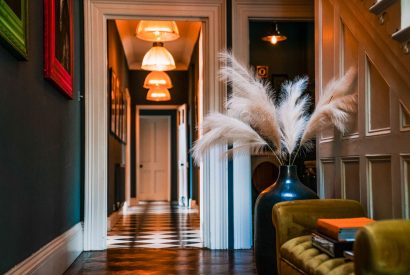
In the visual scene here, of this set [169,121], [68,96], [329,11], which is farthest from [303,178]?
[169,121]

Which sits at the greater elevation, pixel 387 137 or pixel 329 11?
pixel 329 11

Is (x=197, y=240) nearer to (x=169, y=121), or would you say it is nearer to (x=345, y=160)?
(x=345, y=160)

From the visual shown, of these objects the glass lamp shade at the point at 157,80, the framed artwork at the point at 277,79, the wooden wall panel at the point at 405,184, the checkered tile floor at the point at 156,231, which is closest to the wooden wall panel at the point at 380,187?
the wooden wall panel at the point at 405,184

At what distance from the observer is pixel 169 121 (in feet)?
38.7

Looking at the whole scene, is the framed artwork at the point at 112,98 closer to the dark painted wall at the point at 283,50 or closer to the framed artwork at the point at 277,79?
the dark painted wall at the point at 283,50

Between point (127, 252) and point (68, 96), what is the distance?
1.48 meters

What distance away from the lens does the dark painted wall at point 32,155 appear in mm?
2158

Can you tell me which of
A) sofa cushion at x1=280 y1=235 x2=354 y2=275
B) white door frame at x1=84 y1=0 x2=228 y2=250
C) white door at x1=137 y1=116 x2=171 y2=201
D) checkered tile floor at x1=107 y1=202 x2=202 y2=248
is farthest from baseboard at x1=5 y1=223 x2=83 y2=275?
white door at x1=137 y1=116 x2=171 y2=201

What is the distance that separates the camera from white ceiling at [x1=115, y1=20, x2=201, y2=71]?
720cm

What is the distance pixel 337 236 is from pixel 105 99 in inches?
115

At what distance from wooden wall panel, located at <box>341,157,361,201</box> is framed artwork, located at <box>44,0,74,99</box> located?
180cm

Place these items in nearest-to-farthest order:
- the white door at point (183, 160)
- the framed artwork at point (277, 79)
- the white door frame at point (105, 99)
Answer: the white door frame at point (105, 99) → the framed artwork at point (277, 79) → the white door at point (183, 160)

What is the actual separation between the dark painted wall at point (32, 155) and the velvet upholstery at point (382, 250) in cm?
144

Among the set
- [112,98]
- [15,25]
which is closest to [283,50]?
[112,98]
